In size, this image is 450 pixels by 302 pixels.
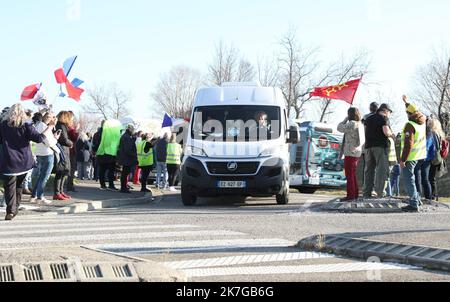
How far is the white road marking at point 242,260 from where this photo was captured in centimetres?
700

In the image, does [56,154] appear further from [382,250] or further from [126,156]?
[382,250]

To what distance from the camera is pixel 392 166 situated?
18.5 metres

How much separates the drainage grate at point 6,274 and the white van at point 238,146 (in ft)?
31.2

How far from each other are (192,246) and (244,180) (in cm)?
700

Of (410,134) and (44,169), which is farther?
(44,169)

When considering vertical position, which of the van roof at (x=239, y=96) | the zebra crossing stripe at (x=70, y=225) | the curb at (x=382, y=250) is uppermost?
the van roof at (x=239, y=96)

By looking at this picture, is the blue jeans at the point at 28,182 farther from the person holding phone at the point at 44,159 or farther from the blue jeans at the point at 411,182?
the blue jeans at the point at 411,182

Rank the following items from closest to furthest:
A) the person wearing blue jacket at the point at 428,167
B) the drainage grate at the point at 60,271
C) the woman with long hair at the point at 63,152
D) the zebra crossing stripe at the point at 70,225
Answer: the drainage grate at the point at 60,271 → the zebra crossing stripe at the point at 70,225 → the person wearing blue jacket at the point at 428,167 → the woman with long hair at the point at 63,152

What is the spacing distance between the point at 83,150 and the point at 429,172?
14.5 meters

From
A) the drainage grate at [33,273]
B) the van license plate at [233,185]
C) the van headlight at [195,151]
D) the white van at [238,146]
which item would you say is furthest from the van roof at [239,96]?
the drainage grate at [33,273]

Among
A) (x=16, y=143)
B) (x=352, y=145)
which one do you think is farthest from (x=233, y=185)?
(x=16, y=143)

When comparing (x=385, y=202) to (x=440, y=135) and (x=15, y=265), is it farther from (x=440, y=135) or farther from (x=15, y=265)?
(x=15, y=265)

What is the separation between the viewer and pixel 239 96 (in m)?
16.6
